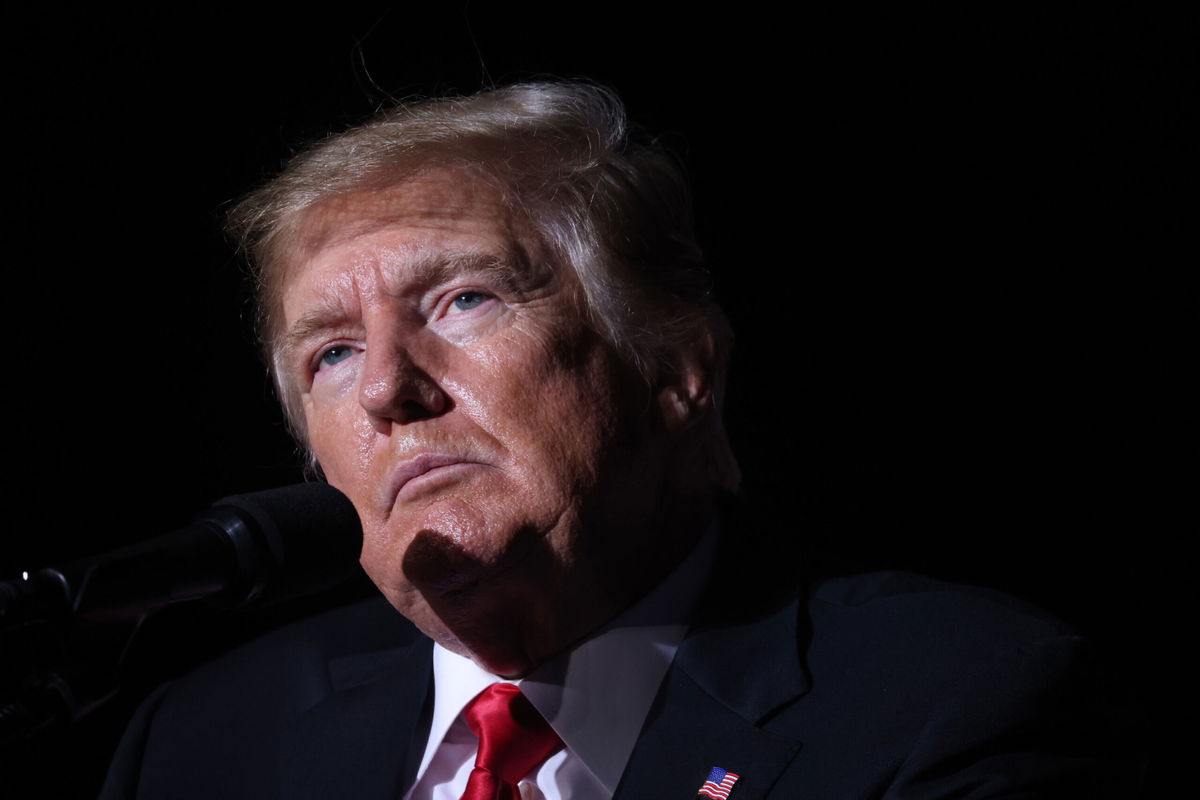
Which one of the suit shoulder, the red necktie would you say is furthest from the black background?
the red necktie

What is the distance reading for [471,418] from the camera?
203 centimetres

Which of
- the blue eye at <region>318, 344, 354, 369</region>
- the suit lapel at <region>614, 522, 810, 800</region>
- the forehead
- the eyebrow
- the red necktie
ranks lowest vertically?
the red necktie

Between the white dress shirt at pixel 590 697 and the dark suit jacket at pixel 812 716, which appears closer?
the dark suit jacket at pixel 812 716

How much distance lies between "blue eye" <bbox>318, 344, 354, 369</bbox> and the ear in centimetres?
65

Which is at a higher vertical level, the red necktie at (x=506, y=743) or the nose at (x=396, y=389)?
the nose at (x=396, y=389)

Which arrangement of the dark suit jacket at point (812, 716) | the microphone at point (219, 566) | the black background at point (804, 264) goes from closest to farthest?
the microphone at point (219, 566) → the dark suit jacket at point (812, 716) → the black background at point (804, 264)

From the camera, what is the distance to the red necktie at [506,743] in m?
2.08

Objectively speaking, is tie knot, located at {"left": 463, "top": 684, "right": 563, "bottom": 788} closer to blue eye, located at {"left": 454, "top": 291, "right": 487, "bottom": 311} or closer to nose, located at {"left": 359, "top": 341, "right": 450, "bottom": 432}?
nose, located at {"left": 359, "top": 341, "right": 450, "bottom": 432}

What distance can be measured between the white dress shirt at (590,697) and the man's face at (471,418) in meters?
0.06

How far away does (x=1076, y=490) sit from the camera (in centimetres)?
264

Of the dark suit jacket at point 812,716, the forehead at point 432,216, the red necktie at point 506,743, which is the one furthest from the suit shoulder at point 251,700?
the forehead at point 432,216

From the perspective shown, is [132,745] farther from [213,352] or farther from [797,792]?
[797,792]

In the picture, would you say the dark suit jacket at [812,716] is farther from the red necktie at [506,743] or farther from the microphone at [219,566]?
the microphone at [219,566]

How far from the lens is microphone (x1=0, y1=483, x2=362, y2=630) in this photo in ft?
3.69
